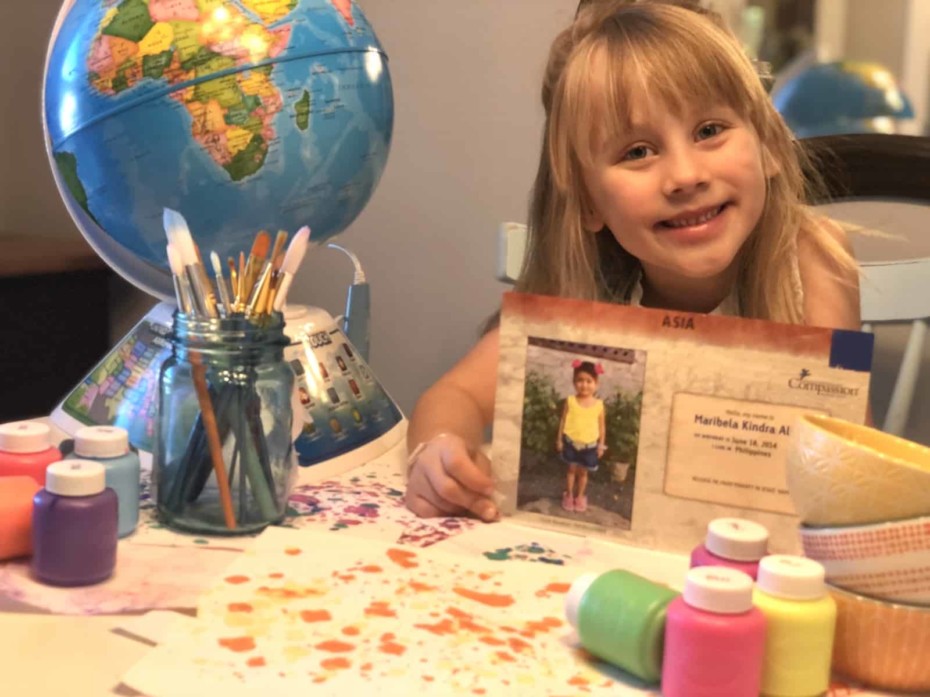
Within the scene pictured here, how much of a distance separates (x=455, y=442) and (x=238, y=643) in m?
0.31

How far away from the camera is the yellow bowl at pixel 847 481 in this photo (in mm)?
518

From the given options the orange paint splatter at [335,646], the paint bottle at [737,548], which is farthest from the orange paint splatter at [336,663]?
the paint bottle at [737,548]

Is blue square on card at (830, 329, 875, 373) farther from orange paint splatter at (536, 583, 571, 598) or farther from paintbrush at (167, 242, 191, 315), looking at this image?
paintbrush at (167, 242, 191, 315)

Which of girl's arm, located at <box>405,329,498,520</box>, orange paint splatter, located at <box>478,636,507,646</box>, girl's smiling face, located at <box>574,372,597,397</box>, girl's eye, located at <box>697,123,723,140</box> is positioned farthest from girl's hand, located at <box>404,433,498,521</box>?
girl's eye, located at <box>697,123,723,140</box>

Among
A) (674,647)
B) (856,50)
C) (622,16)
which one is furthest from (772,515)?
(856,50)

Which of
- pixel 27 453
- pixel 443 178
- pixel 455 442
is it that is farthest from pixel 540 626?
pixel 443 178

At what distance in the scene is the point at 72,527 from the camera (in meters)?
0.64

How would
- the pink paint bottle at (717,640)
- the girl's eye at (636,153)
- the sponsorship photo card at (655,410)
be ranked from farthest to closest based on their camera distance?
the girl's eye at (636,153), the sponsorship photo card at (655,410), the pink paint bottle at (717,640)

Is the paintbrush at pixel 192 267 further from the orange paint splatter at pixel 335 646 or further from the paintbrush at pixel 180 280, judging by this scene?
the orange paint splatter at pixel 335 646

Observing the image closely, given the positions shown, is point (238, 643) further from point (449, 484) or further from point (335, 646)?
point (449, 484)

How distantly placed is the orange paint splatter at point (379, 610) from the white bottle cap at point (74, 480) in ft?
0.64

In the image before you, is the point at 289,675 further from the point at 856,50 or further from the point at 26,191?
the point at 26,191

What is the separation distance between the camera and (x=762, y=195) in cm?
96

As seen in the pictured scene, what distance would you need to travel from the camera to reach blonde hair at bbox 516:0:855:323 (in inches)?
36.1
